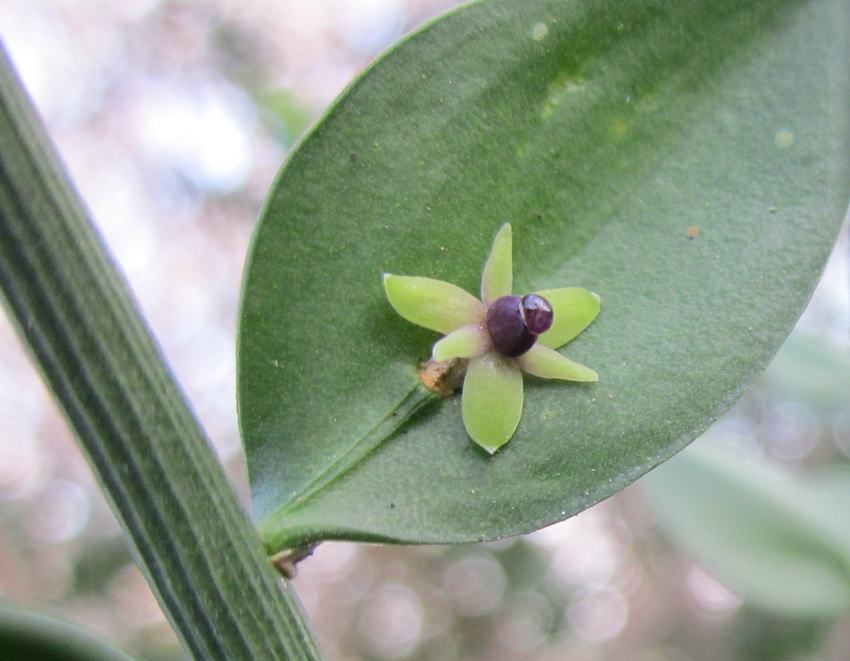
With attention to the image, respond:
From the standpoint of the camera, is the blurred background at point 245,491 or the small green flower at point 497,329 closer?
the small green flower at point 497,329

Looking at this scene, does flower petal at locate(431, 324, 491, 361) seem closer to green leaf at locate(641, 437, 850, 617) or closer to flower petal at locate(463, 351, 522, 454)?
flower petal at locate(463, 351, 522, 454)

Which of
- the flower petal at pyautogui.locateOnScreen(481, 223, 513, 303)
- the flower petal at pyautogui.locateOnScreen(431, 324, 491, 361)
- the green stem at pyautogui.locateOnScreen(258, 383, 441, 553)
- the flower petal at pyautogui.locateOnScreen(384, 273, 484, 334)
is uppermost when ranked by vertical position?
the flower petal at pyautogui.locateOnScreen(481, 223, 513, 303)

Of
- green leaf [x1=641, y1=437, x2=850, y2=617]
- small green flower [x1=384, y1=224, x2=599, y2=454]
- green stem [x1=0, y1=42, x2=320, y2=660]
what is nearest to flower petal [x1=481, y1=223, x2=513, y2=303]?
small green flower [x1=384, y1=224, x2=599, y2=454]

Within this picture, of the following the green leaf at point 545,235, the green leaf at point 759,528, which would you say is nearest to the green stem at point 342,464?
the green leaf at point 545,235

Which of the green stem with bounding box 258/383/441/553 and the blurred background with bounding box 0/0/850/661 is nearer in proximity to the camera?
the green stem with bounding box 258/383/441/553

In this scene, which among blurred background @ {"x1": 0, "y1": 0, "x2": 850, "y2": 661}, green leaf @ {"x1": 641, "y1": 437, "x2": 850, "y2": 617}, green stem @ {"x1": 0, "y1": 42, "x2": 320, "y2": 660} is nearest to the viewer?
green stem @ {"x1": 0, "y1": 42, "x2": 320, "y2": 660}

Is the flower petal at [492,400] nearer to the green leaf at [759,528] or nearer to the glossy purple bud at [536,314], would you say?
the glossy purple bud at [536,314]

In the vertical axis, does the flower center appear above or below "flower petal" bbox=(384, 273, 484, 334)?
below

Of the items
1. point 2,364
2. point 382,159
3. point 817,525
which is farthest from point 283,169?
point 2,364
